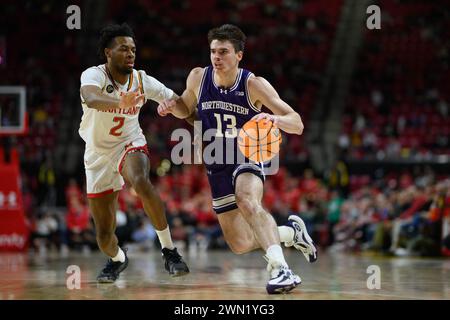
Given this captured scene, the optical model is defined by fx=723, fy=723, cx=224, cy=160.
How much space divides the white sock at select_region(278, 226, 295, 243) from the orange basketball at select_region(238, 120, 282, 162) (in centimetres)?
80

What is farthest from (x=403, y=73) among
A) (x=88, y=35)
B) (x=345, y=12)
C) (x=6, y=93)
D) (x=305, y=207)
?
(x=6, y=93)

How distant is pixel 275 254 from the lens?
549cm

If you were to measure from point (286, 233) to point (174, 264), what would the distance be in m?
1.05

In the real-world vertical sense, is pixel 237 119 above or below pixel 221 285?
above

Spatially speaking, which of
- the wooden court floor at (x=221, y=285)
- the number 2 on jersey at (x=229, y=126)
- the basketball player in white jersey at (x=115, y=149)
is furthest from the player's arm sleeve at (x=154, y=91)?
the wooden court floor at (x=221, y=285)

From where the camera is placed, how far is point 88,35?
2297 centimetres

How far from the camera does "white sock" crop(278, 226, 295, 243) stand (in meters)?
6.57

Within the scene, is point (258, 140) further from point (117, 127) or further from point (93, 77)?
point (93, 77)

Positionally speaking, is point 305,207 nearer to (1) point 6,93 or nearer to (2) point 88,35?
(1) point 6,93

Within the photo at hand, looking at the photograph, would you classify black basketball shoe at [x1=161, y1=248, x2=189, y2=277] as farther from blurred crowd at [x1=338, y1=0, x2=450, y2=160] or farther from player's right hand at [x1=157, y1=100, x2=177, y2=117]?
blurred crowd at [x1=338, y1=0, x2=450, y2=160]

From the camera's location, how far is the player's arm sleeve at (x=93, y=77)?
629 centimetres

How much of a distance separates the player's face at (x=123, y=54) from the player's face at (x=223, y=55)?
807 mm

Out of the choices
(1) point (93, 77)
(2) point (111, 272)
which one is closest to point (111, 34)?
(1) point (93, 77)

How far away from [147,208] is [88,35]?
1743 centimetres
